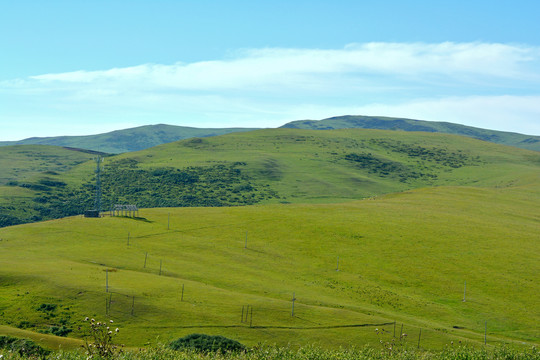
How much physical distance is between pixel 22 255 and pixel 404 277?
61062 millimetres

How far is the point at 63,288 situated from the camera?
66.1 metres

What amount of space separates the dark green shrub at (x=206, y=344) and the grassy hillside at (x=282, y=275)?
2842 mm

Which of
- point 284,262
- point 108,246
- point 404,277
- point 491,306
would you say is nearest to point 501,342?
point 491,306

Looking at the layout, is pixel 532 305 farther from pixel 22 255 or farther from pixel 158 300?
pixel 22 255

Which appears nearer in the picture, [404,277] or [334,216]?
[404,277]

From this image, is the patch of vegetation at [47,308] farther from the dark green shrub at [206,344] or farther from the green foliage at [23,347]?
the dark green shrub at [206,344]

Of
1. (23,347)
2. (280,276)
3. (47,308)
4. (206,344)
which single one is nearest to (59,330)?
(47,308)

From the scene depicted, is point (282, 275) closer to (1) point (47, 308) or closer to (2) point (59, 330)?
(1) point (47, 308)

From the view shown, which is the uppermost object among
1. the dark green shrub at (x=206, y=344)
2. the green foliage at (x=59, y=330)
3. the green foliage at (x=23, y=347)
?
the green foliage at (x=23, y=347)

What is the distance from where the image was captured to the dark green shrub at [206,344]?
5069cm

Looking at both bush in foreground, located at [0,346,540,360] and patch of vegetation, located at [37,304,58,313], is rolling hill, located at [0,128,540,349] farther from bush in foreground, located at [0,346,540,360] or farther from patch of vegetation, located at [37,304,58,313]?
bush in foreground, located at [0,346,540,360]

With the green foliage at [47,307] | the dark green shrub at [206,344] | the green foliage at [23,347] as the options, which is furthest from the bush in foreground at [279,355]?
the green foliage at [47,307]

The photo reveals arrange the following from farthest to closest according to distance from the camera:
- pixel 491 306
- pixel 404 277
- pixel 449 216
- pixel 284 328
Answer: pixel 449 216, pixel 404 277, pixel 491 306, pixel 284 328

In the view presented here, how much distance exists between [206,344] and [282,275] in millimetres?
34220
